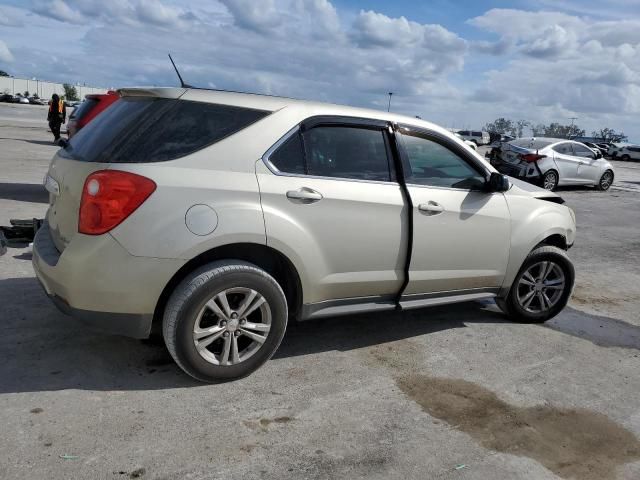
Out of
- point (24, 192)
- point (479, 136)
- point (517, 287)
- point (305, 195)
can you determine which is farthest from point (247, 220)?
point (479, 136)

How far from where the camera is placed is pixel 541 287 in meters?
5.02

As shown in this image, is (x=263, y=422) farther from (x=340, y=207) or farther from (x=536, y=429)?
(x=536, y=429)

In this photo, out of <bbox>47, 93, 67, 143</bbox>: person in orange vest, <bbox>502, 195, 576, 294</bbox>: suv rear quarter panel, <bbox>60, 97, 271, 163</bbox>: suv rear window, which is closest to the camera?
<bbox>60, 97, 271, 163</bbox>: suv rear window

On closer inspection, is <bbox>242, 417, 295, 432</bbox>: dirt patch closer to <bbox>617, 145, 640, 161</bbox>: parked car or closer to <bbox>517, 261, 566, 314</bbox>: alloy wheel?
<bbox>517, 261, 566, 314</bbox>: alloy wheel

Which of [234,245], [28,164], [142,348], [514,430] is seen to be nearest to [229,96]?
[234,245]

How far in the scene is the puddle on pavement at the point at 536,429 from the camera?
120 inches

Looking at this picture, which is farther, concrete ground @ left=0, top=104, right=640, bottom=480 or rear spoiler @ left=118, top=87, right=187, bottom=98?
rear spoiler @ left=118, top=87, right=187, bottom=98

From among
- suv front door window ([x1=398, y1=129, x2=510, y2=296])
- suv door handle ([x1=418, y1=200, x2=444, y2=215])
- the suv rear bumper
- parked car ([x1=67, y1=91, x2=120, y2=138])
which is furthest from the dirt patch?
parked car ([x1=67, y1=91, x2=120, y2=138])

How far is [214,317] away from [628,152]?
56472mm

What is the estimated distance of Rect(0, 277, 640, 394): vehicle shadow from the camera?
3.49 meters

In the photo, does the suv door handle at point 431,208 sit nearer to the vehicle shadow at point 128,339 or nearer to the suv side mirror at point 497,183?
the suv side mirror at point 497,183

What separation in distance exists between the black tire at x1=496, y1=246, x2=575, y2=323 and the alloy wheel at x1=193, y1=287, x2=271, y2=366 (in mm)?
2392

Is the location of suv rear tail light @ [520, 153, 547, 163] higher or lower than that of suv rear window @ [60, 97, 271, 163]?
lower

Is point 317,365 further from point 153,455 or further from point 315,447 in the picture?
point 153,455
